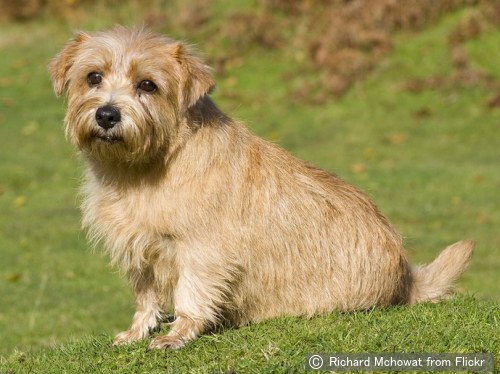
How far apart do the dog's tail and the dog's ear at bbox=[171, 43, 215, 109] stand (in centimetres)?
228

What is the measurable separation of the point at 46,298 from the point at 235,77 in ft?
38.5

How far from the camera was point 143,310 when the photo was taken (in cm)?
716

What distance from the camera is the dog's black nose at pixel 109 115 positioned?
6.30 m

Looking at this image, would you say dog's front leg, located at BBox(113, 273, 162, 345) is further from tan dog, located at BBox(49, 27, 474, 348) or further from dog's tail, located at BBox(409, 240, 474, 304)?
dog's tail, located at BBox(409, 240, 474, 304)

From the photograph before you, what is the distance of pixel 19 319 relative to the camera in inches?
448

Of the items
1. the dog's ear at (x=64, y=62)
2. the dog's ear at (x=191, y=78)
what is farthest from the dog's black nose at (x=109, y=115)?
the dog's ear at (x=64, y=62)

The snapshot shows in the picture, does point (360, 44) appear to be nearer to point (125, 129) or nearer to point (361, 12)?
point (361, 12)

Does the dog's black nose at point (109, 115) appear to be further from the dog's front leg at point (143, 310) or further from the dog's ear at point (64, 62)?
the dog's front leg at point (143, 310)

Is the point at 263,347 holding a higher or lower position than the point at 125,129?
lower

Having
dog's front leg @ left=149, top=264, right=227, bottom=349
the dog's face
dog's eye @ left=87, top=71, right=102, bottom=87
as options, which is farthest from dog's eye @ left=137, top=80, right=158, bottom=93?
dog's front leg @ left=149, top=264, right=227, bottom=349

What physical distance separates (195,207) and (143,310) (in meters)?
1.12

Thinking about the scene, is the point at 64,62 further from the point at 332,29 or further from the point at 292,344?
the point at 332,29

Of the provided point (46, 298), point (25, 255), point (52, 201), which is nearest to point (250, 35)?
point (52, 201)

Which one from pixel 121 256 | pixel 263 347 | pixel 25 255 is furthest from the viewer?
pixel 25 255
